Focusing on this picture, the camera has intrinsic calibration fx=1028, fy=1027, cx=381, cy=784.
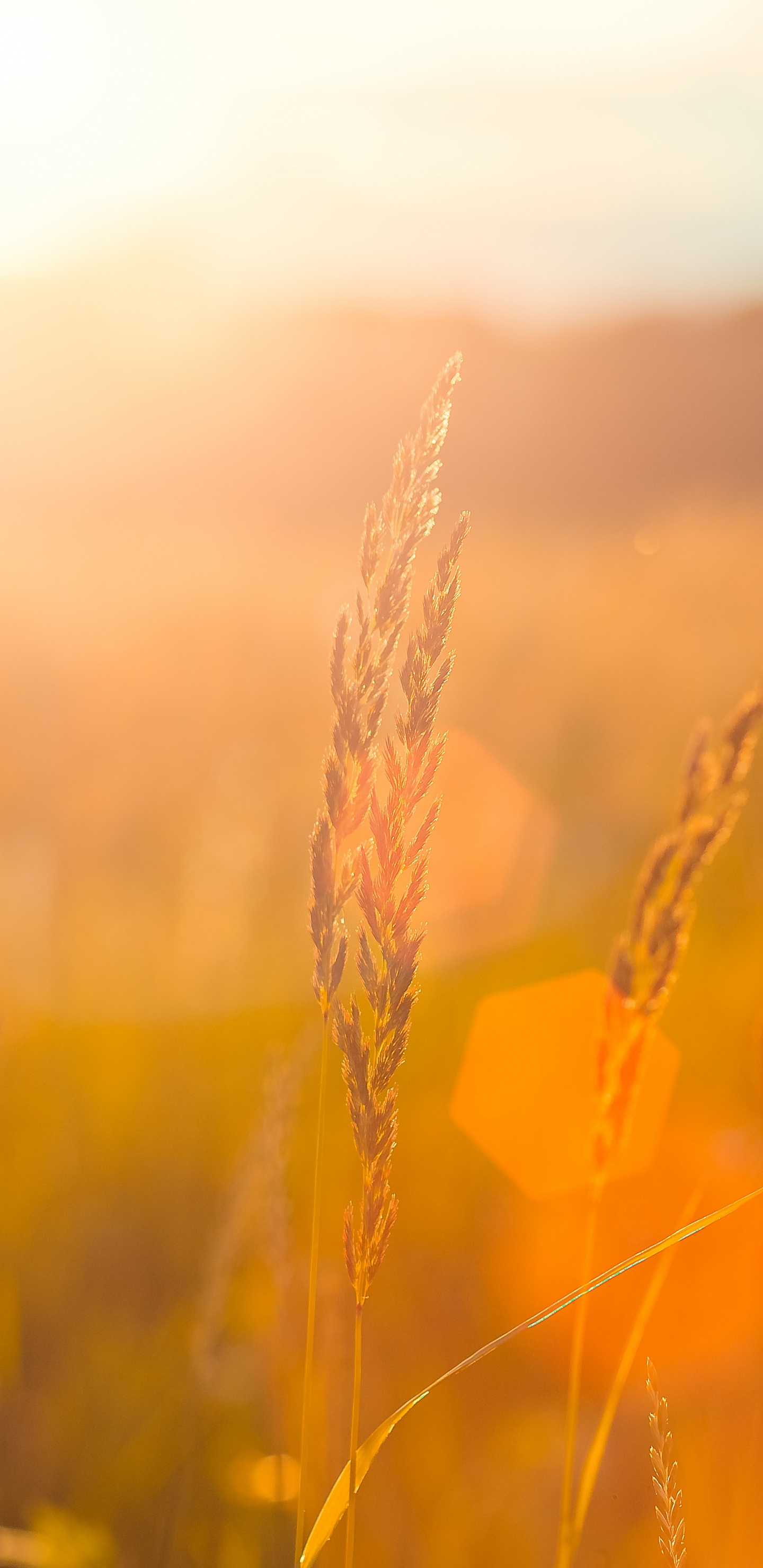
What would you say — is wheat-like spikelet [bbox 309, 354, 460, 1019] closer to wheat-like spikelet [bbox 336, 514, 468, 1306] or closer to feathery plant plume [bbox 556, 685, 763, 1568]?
wheat-like spikelet [bbox 336, 514, 468, 1306]

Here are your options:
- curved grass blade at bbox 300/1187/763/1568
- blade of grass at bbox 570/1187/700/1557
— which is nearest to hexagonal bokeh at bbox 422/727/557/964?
blade of grass at bbox 570/1187/700/1557

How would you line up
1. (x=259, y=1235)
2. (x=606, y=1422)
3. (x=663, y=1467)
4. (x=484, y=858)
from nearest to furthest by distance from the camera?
(x=663, y=1467) → (x=606, y=1422) → (x=259, y=1235) → (x=484, y=858)

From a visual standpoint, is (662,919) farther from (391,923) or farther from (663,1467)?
(663,1467)

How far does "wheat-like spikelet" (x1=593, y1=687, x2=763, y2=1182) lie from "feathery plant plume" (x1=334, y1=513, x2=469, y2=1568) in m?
0.35

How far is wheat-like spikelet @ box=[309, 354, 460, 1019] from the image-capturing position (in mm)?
816

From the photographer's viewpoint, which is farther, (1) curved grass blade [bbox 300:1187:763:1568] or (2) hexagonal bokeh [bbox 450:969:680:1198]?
(2) hexagonal bokeh [bbox 450:969:680:1198]

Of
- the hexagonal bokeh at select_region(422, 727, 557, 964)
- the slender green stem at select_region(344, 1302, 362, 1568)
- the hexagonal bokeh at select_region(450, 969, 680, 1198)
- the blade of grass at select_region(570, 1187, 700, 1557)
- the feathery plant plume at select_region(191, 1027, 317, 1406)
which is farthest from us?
the hexagonal bokeh at select_region(422, 727, 557, 964)

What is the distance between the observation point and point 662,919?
1106mm

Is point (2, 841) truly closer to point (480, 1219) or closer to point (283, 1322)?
point (480, 1219)

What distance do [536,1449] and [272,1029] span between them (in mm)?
1641

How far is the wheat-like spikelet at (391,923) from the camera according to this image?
0.82 meters

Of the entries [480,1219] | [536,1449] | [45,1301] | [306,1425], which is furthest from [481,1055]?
[306,1425]

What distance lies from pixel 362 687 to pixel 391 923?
19 centimetres

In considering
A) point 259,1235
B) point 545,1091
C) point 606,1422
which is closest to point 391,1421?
point 606,1422
